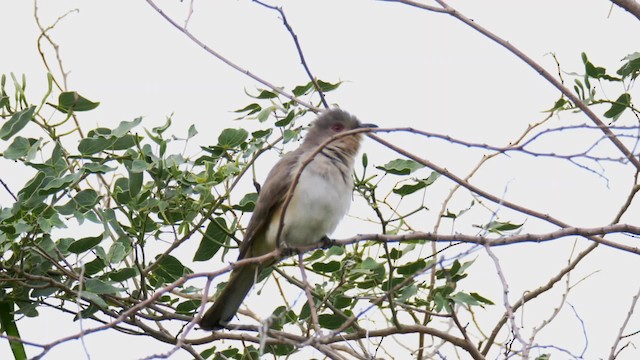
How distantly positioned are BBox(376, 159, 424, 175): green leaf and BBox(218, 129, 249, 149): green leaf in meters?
0.65

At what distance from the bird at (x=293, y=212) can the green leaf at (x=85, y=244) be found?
0.85 metres

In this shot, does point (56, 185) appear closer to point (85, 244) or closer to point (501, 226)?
point (85, 244)

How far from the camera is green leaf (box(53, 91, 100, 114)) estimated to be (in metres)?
3.85

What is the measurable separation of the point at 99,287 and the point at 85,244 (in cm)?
19

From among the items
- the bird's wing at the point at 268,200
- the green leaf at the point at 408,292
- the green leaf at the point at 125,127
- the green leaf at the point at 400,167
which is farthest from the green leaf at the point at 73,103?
the green leaf at the point at 408,292

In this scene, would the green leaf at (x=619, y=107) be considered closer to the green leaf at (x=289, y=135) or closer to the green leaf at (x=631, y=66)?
the green leaf at (x=631, y=66)

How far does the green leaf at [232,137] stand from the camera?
416 centimetres

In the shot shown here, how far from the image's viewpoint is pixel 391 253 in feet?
13.2

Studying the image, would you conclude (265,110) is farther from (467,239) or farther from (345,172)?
(467,239)

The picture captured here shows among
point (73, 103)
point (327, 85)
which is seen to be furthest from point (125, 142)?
point (327, 85)

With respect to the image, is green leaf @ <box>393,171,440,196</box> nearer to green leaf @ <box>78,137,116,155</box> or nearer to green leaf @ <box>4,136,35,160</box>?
green leaf @ <box>78,137,116,155</box>

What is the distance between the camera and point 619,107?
3787 millimetres

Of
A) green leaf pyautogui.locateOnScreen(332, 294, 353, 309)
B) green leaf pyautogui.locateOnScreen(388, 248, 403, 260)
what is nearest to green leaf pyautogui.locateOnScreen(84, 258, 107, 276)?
green leaf pyautogui.locateOnScreen(332, 294, 353, 309)

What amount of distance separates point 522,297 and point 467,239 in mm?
652
